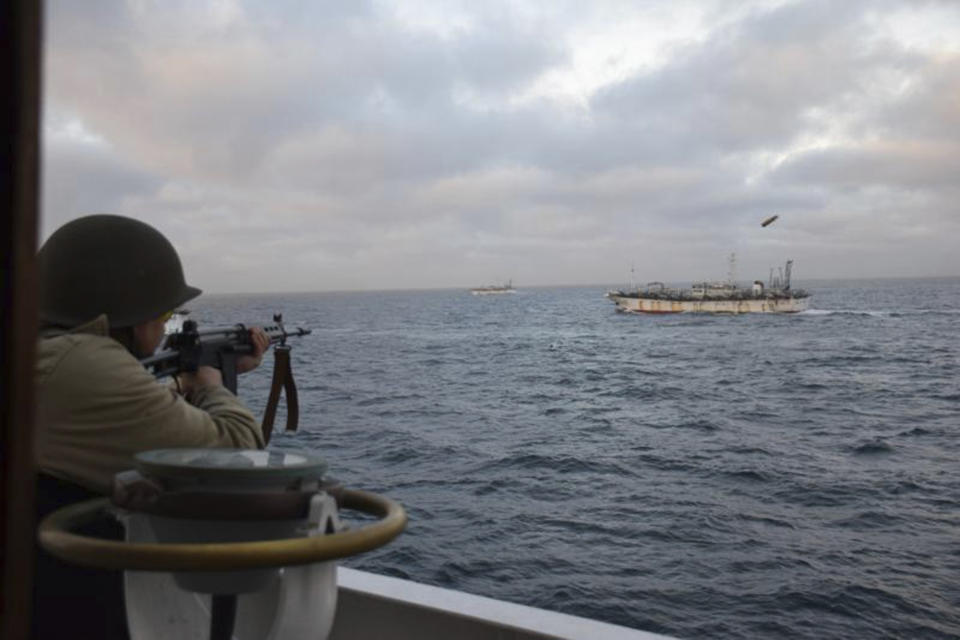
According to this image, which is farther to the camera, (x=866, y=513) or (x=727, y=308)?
(x=727, y=308)

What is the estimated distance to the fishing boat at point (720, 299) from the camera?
106312mm

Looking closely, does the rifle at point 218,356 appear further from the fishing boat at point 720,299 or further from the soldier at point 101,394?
the fishing boat at point 720,299

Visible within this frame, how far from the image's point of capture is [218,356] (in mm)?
2254

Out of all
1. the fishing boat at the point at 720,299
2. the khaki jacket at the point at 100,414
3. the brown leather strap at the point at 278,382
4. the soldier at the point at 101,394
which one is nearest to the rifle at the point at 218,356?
the brown leather strap at the point at 278,382

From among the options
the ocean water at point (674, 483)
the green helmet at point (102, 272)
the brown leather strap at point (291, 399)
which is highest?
the green helmet at point (102, 272)

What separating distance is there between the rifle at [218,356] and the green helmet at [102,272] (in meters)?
0.16

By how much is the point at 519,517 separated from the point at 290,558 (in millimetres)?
16034

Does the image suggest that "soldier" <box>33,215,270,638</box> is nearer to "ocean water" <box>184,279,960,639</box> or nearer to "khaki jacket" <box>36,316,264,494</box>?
"khaki jacket" <box>36,316,264,494</box>

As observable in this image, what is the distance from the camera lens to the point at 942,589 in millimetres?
12844

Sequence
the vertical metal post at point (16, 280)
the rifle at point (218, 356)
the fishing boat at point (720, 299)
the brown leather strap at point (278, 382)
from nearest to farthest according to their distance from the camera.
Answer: the vertical metal post at point (16, 280)
the rifle at point (218, 356)
the brown leather strap at point (278, 382)
the fishing boat at point (720, 299)

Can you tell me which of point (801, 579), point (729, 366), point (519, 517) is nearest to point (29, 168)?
point (801, 579)

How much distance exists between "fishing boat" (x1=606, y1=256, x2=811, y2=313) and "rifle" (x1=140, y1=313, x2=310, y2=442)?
4311 inches

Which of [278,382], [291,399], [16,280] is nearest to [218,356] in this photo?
[278,382]

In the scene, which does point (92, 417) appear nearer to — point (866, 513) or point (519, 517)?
point (519, 517)
